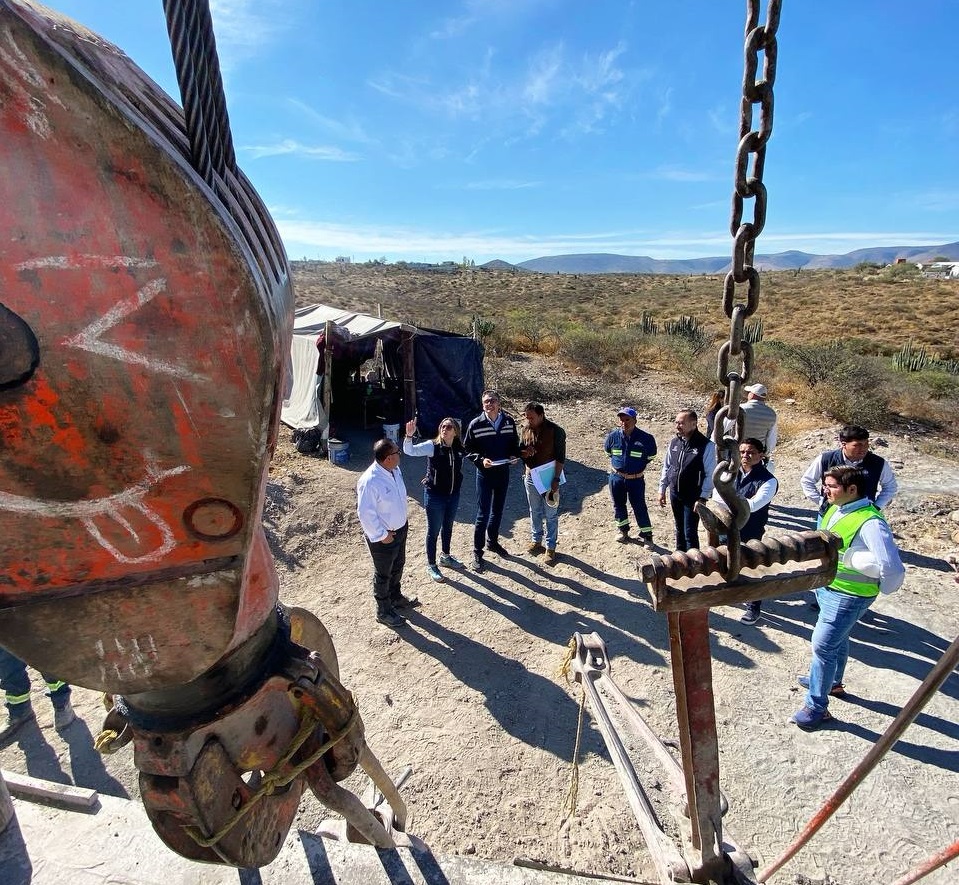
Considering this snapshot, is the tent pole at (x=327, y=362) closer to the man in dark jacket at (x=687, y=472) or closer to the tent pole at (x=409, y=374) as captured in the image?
the tent pole at (x=409, y=374)

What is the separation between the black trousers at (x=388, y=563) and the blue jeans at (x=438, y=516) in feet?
2.15

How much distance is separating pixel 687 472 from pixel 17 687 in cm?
549

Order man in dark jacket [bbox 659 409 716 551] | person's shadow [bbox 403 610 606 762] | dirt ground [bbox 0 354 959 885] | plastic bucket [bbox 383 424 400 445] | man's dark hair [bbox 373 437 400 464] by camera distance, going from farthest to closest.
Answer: plastic bucket [bbox 383 424 400 445] → man in dark jacket [bbox 659 409 716 551] → man's dark hair [bbox 373 437 400 464] → person's shadow [bbox 403 610 606 762] → dirt ground [bbox 0 354 959 885]

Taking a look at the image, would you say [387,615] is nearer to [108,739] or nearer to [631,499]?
[631,499]

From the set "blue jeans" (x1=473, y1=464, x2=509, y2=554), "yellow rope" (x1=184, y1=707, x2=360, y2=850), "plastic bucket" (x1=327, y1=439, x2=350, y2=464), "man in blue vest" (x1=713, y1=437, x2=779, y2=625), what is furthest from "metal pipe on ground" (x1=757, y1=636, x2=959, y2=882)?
"plastic bucket" (x1=327, y1=439, x2=350, y2=464)

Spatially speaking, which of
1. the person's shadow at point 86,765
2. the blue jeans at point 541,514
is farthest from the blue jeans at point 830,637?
the person's shadow at point 86,765

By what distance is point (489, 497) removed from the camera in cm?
573

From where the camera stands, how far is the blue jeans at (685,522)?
5.36m

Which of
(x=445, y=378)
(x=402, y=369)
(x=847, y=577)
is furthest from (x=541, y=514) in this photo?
(x=402, y=369)

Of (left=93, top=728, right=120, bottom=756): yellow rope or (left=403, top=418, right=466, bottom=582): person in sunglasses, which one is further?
(left=403, top=418, right=466, bottom=582): person in sunglasses

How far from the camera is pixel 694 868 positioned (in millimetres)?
1806

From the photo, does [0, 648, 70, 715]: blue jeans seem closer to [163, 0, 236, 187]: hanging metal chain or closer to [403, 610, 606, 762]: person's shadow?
[403, 610, 606, 762]: person's shadow

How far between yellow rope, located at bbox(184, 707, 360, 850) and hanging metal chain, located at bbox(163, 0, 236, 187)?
126cm

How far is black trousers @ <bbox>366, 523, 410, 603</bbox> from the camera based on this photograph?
461cm
